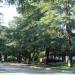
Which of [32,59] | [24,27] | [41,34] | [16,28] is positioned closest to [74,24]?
[41,34]

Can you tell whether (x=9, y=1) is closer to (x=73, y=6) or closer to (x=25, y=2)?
(x=25, y=2)

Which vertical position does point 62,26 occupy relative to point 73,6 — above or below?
below

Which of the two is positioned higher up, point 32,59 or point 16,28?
point 16,28

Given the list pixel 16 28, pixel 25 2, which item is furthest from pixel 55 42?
pixel 25 2

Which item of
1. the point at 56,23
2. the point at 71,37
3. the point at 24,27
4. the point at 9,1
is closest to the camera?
the point at 9,1

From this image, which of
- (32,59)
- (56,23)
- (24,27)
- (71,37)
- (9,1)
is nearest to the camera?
(9,1)

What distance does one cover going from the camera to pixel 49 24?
41.8 meters

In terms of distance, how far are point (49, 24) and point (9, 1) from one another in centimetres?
3614

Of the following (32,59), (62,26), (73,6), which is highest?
(73,6)

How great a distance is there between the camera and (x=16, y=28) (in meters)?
55.6

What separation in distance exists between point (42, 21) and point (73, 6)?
192 inches

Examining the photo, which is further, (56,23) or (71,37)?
(71,37)

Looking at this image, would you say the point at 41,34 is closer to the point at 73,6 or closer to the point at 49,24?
the point at 49,24

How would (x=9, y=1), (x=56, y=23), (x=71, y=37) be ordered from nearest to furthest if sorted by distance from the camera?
(x=9, y=1) → (x=56, y=23) → (x=71, y=37)
